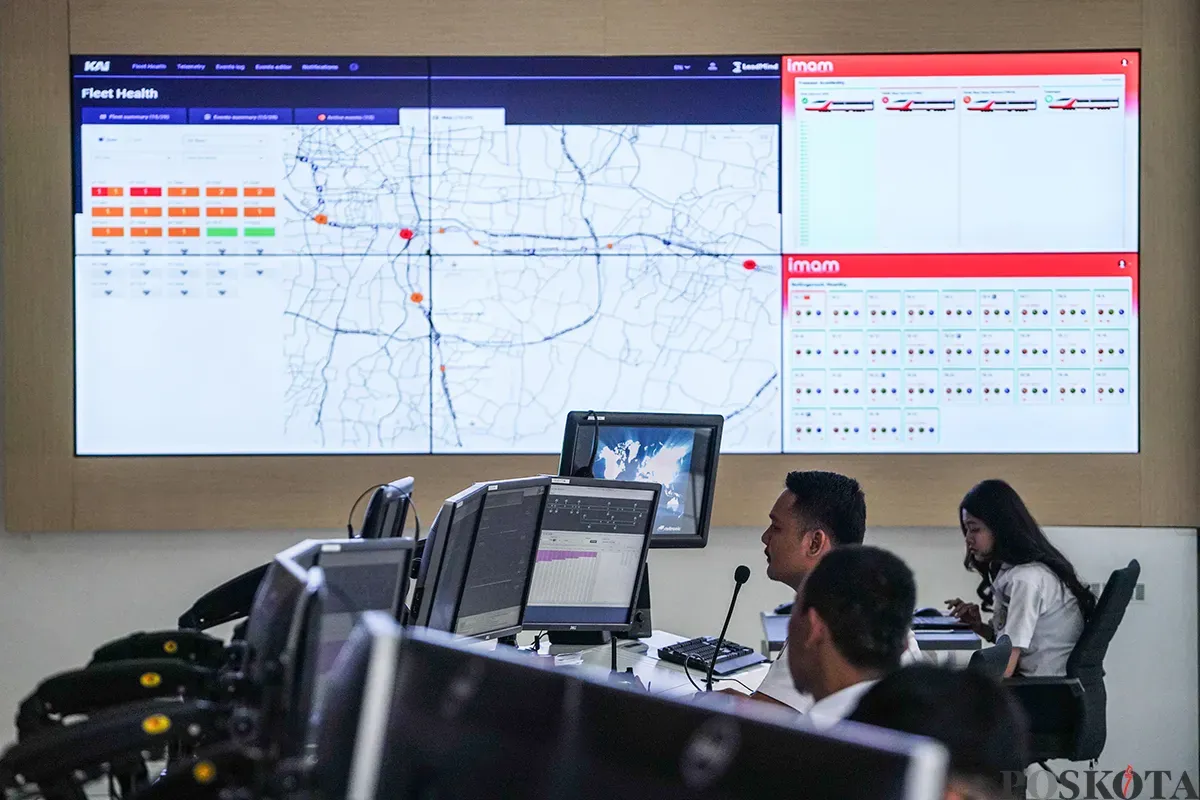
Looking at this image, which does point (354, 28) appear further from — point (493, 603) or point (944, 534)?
point (944, 534)

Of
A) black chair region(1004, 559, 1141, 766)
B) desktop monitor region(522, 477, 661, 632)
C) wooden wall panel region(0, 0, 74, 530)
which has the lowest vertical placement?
black chair region(1004, 559, 1141, 766)

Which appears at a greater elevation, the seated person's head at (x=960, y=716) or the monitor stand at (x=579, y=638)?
the seated person's head at (x=960, y=716)

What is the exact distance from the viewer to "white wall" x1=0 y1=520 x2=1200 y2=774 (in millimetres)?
4422

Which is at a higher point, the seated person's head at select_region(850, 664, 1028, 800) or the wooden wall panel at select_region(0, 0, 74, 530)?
the wooden wall panel at select_region(0, 0, 74, 530)

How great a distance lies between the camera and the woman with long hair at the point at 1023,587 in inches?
147

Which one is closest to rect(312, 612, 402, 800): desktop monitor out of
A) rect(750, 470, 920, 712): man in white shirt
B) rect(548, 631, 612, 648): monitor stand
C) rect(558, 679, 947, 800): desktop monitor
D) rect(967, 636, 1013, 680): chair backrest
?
rect(558, 679, 947, 800): desktop monitor

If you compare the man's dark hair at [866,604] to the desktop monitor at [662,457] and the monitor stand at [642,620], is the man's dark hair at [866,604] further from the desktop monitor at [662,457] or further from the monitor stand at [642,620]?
the monitor stand at [642,620]

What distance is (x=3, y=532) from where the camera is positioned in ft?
14.5

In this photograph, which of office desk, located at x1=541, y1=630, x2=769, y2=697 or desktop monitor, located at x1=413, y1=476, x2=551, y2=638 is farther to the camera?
office desk, located at x1=541, y1=630, x2=769, y2=697

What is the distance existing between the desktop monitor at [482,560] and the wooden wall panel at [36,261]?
209cm

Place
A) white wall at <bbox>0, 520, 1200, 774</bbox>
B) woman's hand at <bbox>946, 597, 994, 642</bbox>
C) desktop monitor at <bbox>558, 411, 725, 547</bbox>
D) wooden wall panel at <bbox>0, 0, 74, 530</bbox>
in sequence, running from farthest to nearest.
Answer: white wall at <bbox>0, 520, 1200, 774</bbox> → wooden wall panel at <bbox>0, 0, 74, 530</bbox> → woman's hand at <bbox>946, 597, 994, 642</bbox> → desktop monitor at <bbox>558, 411, 725, 547</bbox>

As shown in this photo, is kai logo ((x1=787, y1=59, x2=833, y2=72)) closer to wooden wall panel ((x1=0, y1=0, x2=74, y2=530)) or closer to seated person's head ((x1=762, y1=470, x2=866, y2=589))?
seated person's head ((x1=762, y1=470, x2=866, y2=589))

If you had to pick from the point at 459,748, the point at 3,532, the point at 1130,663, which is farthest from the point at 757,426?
the point at 459,748

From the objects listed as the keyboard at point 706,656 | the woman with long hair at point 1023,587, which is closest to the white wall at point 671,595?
the woman with long hair at point 1023,587
